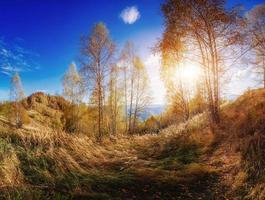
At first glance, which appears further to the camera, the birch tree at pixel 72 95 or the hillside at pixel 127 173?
the birch tree at pixel 72 95

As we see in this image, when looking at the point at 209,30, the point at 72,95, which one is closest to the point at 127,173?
the point at 209,30

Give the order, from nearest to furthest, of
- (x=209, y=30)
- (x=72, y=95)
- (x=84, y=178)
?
(x=84, y=178), (x=209, y=30), (x=72, y=95)

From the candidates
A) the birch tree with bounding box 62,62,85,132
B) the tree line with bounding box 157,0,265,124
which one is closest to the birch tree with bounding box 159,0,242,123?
the tree line with bounding box 157,0,265,124

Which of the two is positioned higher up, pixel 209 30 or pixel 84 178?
pixel 209 30

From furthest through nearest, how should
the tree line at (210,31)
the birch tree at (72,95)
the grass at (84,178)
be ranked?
the birch tree at (72,95) < the tree line at (210,31) < the grass at (84,178)

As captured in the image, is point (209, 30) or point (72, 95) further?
point (72, 95)

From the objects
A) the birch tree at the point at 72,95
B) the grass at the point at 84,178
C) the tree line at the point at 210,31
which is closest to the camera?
the grass at the point at 84,178

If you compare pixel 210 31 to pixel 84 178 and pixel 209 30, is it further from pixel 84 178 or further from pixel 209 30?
pixel 84 178

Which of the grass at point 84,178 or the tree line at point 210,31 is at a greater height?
the tree line at point 210,31

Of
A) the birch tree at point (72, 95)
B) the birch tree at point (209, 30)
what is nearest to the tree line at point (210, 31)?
the birch tree at point (209, 30)

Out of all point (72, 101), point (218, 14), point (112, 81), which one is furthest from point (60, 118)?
point (218, 14)

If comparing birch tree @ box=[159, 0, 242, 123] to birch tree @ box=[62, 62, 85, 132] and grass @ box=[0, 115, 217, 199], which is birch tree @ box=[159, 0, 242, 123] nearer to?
grass @ box=[0, 115, 217, 199]

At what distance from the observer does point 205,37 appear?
1072 centimetres

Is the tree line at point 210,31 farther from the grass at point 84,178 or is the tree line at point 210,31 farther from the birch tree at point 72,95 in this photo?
the birch tree at point 72,95
